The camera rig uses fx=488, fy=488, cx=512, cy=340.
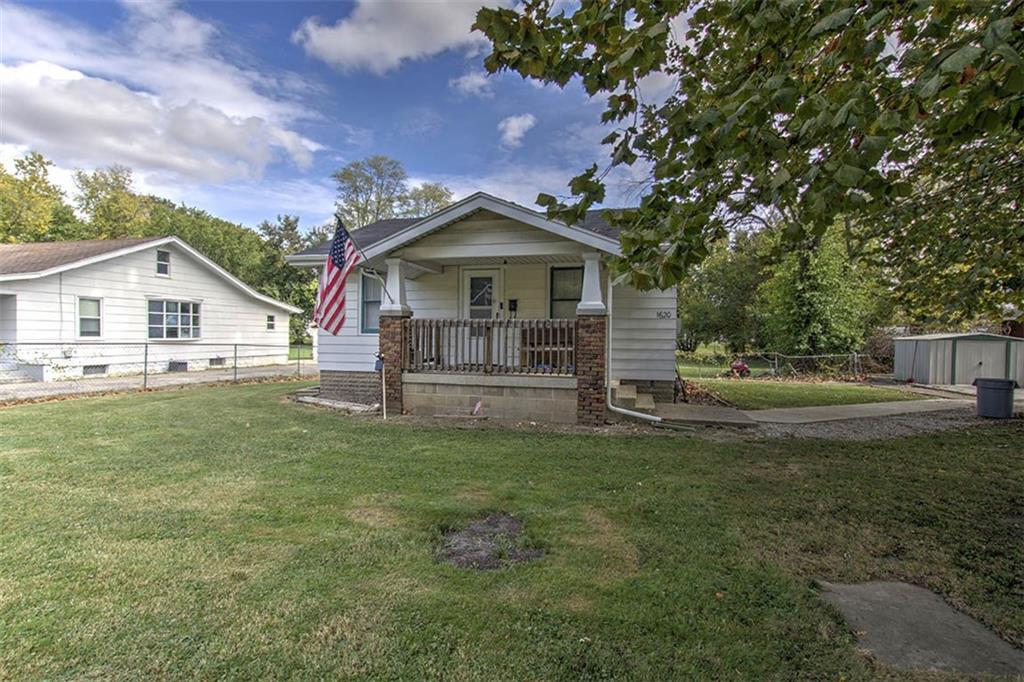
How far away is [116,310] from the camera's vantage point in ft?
51.8

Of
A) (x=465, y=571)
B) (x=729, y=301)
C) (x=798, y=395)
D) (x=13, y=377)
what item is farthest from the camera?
(x=729, y=301)

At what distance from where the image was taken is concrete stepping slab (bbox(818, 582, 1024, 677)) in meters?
2.22

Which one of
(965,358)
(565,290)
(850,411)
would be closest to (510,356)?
(565,290)

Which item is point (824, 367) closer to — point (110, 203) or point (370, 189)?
point (370, 189)

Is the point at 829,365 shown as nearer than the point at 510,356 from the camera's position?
No

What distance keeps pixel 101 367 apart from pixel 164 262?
164 inches

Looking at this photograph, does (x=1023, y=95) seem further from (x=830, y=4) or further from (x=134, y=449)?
(x=134, y=449)

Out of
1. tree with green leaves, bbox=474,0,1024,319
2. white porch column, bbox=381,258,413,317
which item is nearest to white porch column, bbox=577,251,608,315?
white porch column, bbox=381,258,413,317

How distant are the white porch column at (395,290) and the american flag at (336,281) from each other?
76cm

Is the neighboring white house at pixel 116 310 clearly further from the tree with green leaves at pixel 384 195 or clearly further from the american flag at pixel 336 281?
the tree with green leaves at pixel 384 195

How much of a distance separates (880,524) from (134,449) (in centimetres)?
775

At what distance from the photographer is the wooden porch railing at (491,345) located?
318 inches

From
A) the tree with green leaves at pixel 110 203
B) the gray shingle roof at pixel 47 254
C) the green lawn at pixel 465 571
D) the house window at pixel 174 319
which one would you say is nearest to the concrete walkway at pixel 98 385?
the house window at pixel 174 319

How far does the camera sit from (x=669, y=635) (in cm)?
238
